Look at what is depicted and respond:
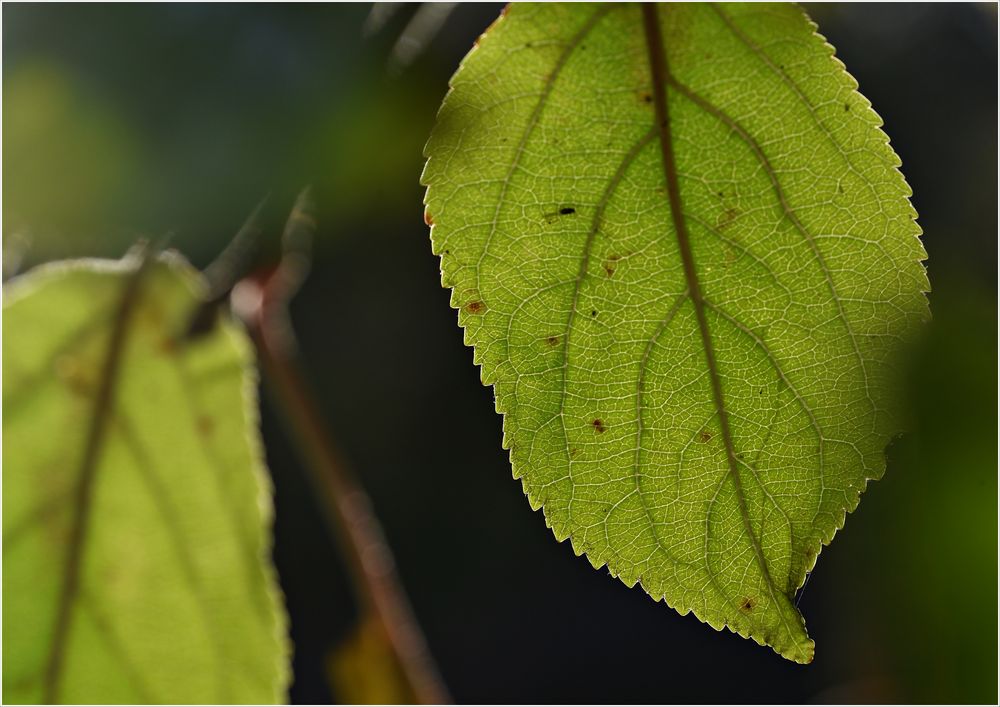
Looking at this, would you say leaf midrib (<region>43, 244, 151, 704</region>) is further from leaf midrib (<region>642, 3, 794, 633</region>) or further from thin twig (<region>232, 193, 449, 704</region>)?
leaf midrib (<region>642, 3, 794, 633</region>)

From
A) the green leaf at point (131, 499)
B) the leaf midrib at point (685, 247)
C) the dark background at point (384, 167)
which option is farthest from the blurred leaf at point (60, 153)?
the leaf midrib at point (685, 247)

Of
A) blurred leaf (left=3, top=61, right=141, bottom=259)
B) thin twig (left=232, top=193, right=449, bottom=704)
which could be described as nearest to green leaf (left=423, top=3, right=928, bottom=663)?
blurred leaf (left=3, top=61, right=141, bottom=259)

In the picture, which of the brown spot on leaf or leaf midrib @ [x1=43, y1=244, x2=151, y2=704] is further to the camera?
leaf midrib @ [x1=43, y1=244, x2=151, y2=704]

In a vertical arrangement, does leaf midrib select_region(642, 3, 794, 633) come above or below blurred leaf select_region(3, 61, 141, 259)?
below

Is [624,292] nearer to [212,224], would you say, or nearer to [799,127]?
[799,127]

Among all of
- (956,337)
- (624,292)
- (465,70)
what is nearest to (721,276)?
(624,292)

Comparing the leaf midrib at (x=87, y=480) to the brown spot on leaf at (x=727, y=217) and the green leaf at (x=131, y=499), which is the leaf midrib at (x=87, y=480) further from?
the brown spot on leaf at (x=727, y=217)

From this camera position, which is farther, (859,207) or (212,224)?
(212,224)
